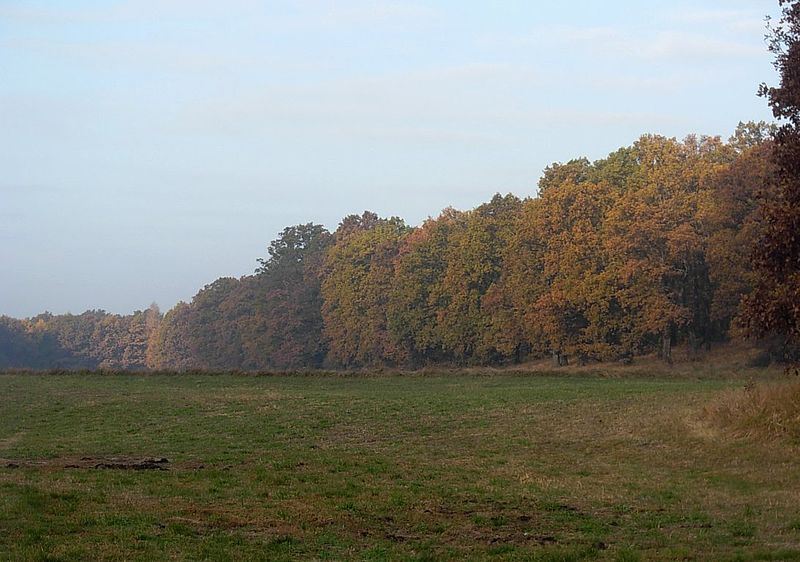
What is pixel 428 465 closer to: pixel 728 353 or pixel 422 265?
pixel 728 353

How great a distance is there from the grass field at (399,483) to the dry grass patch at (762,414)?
41 cm

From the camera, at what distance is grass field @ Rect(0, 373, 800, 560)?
1144 centimetres

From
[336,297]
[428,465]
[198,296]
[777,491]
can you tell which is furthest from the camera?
[198,296]

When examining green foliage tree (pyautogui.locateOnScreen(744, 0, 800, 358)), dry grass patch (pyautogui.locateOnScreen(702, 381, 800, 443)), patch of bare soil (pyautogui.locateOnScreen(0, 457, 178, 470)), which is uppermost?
green foliage tree (pyautogui.locateOnScreen(744, 0, 800, 358))

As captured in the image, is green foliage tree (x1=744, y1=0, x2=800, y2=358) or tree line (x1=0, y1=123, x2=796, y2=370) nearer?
green foliage tree (x1=744, y1=0, x2=800, y2=358)

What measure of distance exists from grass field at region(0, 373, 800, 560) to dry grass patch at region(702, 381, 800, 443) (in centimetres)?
41

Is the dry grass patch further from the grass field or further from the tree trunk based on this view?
the tree trunk

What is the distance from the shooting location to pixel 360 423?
29.8m

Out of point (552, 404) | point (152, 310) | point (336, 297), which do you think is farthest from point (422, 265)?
point (152, 310)

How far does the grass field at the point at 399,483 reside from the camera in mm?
11438

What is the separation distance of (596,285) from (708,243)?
28.6 ft

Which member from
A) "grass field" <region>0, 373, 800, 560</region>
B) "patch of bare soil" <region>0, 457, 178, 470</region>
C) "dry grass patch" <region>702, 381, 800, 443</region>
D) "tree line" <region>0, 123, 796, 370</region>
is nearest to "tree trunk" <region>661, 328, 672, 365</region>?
"tree line" <region>0, 123, 796, 370</region>

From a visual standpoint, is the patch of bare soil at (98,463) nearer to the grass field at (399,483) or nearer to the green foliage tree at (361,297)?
the grass field at (399,483)


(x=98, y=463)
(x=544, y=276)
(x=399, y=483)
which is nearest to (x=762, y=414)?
(x=399, y=483)
